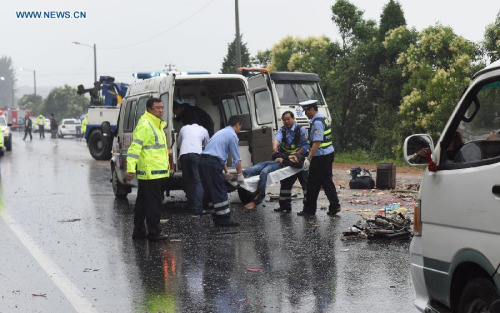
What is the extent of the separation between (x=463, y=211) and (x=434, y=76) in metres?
21.1

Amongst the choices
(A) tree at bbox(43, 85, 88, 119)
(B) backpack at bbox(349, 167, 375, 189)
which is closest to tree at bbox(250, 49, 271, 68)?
(B) backpack at bbox(349, 167, 375, 189)

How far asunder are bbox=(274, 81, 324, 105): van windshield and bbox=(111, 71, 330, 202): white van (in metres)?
6.52

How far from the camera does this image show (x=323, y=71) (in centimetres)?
3300

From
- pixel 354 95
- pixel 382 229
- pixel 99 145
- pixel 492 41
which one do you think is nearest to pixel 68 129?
pixel 99 145

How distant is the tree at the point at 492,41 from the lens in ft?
78.2

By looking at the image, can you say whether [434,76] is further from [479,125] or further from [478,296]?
[478,296]

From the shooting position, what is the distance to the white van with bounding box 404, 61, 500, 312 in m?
4.37

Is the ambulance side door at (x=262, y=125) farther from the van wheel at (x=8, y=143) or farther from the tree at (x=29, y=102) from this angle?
the tree at (x=29, y=102)

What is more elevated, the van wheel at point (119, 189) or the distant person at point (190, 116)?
the distant person at point (190, 116)

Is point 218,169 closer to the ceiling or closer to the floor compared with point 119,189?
closer to the ceiling

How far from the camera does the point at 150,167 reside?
10.2 metres

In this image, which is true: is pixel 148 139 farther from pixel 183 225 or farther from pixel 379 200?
pixel 379 200

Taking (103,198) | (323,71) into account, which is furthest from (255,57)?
(103,198)

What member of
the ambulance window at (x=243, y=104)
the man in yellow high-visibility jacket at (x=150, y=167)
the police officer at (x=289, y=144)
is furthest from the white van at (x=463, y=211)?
the ambulance window at (x=243, y=104)
